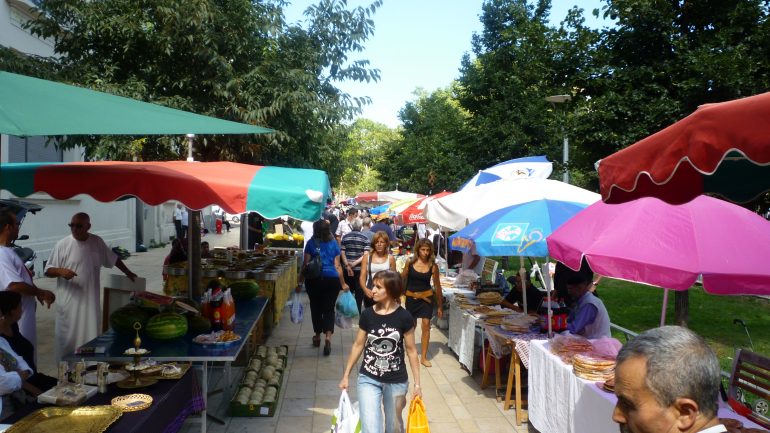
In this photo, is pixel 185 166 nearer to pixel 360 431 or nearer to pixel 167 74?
pixel 360 431

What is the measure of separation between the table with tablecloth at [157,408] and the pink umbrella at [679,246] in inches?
126

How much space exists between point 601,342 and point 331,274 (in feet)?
14.3

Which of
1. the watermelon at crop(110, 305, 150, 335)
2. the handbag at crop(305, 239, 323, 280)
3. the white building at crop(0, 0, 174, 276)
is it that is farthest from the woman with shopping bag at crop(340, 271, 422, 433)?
the white building at crop(0, 0, 174, 276)

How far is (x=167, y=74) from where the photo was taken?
32.6 feet

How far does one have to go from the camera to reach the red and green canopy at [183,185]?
4.66 m

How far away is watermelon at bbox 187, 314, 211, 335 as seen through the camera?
17.8ft

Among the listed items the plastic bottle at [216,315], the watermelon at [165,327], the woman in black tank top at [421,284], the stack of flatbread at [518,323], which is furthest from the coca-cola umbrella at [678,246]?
the watermelon at [165,327]

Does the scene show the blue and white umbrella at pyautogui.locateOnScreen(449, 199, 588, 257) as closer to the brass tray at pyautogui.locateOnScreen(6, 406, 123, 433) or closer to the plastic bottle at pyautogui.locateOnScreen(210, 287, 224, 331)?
the plastic bottle at pyautogui.locateOnScreen(210, 287, 224, 331)

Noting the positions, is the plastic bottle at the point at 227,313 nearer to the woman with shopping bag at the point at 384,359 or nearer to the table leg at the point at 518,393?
the woman with shopping bag at the point at 384,359

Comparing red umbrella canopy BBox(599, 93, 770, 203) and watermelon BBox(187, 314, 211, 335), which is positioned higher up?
red umbrella canopy BBox(599, 93, 770, 203)

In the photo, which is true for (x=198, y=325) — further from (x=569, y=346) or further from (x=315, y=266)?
(x=569, y=346)

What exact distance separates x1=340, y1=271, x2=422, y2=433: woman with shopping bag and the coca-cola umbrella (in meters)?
1.44

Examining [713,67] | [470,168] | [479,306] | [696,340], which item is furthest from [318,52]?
[470,168]

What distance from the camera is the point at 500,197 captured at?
694 centimetres
